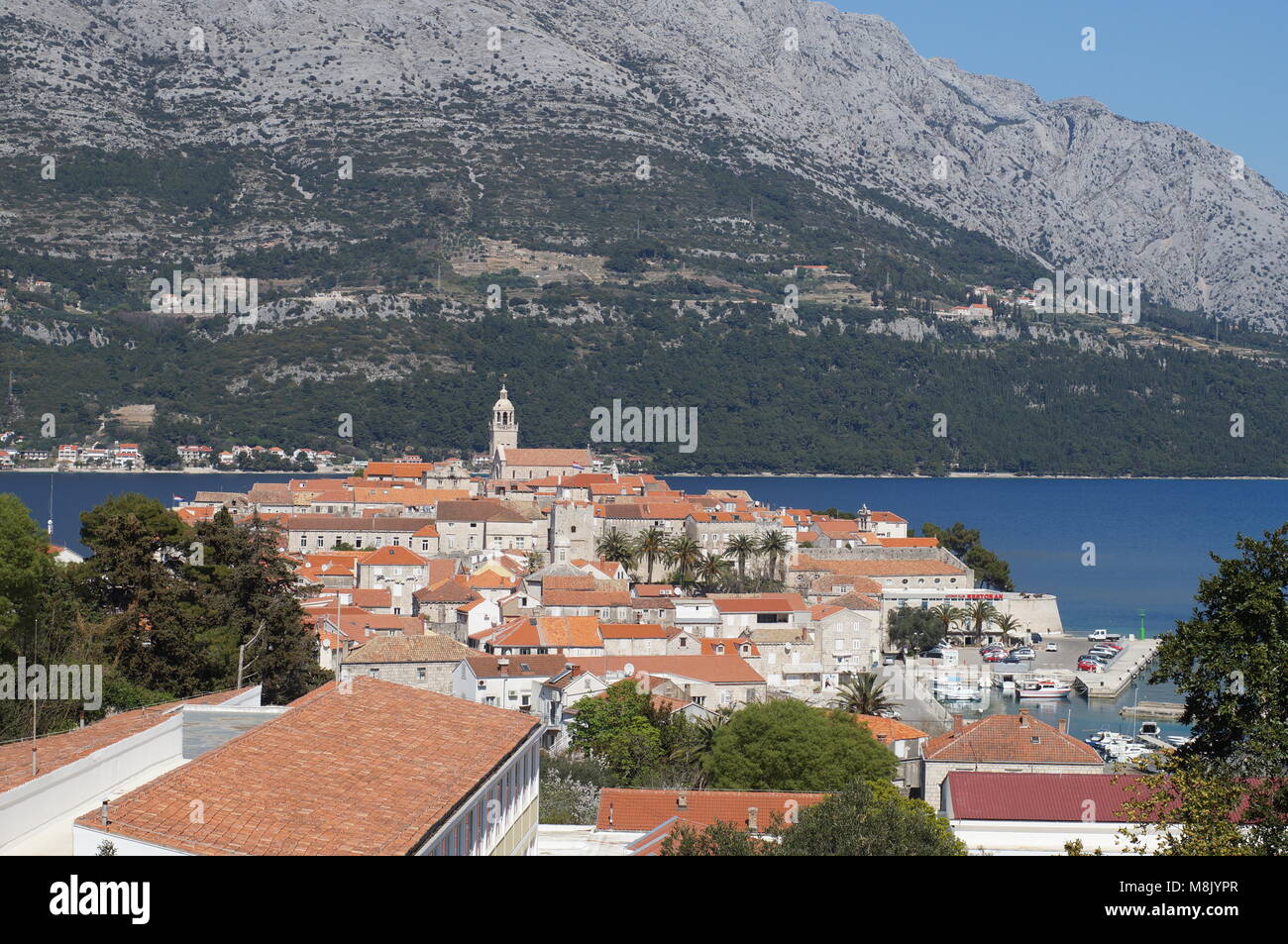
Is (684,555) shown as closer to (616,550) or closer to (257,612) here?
(616,550)

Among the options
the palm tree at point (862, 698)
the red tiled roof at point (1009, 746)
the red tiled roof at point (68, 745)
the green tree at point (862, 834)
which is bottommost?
the palm tree at point (862, 698)

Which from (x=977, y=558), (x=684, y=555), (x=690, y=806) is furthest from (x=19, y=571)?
(x=977, y=558)

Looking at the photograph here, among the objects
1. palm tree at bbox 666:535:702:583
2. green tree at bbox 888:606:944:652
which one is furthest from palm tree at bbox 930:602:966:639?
palm tree at bbox 666:535:702:583

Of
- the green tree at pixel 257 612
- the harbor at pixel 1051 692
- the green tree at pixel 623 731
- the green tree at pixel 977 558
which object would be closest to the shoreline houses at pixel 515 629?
the green tree at pixel 623 731

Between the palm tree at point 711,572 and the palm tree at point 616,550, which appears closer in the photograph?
the palm tree at point 711,572

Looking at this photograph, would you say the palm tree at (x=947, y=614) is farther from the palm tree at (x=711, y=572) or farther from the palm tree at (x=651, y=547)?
the palm tree at (x=651, y=547)
